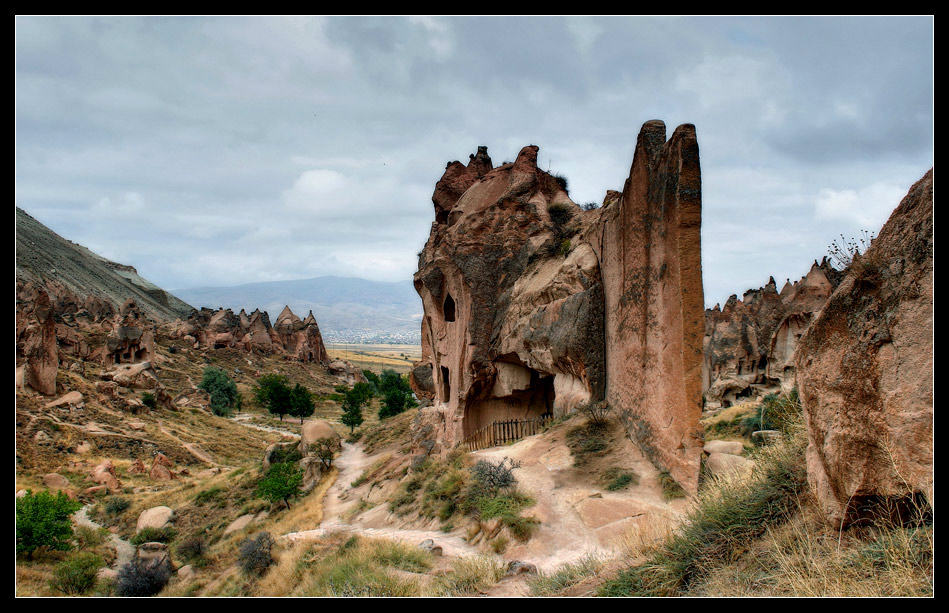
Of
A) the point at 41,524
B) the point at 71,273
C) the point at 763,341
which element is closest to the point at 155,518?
the point at 41,524

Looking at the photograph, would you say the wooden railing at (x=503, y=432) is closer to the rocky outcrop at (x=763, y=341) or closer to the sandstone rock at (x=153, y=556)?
the sandstone rock at (x=153, y=556)

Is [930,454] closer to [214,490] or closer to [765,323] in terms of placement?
[214,490]

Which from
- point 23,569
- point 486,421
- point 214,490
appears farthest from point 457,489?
point 214,490

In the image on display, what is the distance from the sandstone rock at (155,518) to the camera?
18.1 meters

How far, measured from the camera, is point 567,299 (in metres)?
14.1

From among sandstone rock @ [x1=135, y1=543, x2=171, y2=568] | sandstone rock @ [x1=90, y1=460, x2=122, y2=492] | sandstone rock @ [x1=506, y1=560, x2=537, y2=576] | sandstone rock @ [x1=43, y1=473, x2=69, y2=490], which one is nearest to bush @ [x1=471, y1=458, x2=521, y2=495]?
sandstone rock @ [x1=506, y1=560, x2=537, y2=576]

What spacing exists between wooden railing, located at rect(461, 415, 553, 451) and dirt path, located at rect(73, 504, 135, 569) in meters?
9.99

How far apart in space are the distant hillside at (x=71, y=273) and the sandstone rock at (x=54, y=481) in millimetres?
56749

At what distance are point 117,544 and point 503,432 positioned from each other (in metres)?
12.7

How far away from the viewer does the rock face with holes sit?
925 centimetres

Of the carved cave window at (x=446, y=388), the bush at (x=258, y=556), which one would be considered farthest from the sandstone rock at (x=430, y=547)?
the carved cave window at (x=446, y=388)

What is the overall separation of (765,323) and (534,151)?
54.5 feet

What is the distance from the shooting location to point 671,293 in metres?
9.58

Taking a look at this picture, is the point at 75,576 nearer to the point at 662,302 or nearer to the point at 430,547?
the point at 430,547
